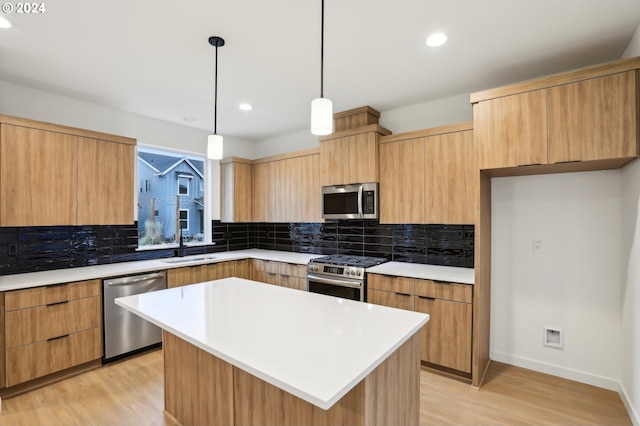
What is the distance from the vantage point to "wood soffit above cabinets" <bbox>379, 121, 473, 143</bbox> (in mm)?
2924

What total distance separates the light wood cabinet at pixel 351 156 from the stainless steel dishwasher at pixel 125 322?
221 cm

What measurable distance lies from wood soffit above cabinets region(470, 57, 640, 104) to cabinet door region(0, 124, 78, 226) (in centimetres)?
371

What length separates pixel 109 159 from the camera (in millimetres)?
3229

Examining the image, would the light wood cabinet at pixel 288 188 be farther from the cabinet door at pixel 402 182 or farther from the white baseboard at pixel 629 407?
the white baseboard at pixel 629 407

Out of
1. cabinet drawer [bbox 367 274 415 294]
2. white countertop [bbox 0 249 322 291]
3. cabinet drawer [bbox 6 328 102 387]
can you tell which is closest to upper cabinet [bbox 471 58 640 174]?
cabinet drawer [bbox 367 274 415 294]

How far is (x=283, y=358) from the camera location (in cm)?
122

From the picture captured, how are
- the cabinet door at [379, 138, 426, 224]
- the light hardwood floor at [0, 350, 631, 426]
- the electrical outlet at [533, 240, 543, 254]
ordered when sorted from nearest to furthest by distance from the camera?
the light hardwood floor at [0, 350, 631, 426] < the electrical outlet at [533, 240, 543, 254] < the cabinet door at [379, 138, 426, 224]

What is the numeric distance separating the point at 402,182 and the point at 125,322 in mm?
3135

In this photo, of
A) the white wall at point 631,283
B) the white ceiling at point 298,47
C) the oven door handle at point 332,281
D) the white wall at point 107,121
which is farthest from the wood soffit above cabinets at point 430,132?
the white wall at point 107,121

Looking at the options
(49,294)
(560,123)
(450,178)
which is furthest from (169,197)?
(560,123)

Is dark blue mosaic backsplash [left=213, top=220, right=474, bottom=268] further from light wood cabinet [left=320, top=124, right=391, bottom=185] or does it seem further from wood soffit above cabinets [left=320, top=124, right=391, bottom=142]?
wood soffit above cabinets [left=320, top=124, right=391, bottom=142]

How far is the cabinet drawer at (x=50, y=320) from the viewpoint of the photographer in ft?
8.16

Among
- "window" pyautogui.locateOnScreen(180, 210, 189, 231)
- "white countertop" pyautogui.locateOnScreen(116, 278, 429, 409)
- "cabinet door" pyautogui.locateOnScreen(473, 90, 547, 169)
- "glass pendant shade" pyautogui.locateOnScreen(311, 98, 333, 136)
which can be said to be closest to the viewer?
"white countertop" pyautogui.locateOnScreen(116, 278, 429, 409)

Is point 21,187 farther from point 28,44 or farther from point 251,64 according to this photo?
point 251,64
